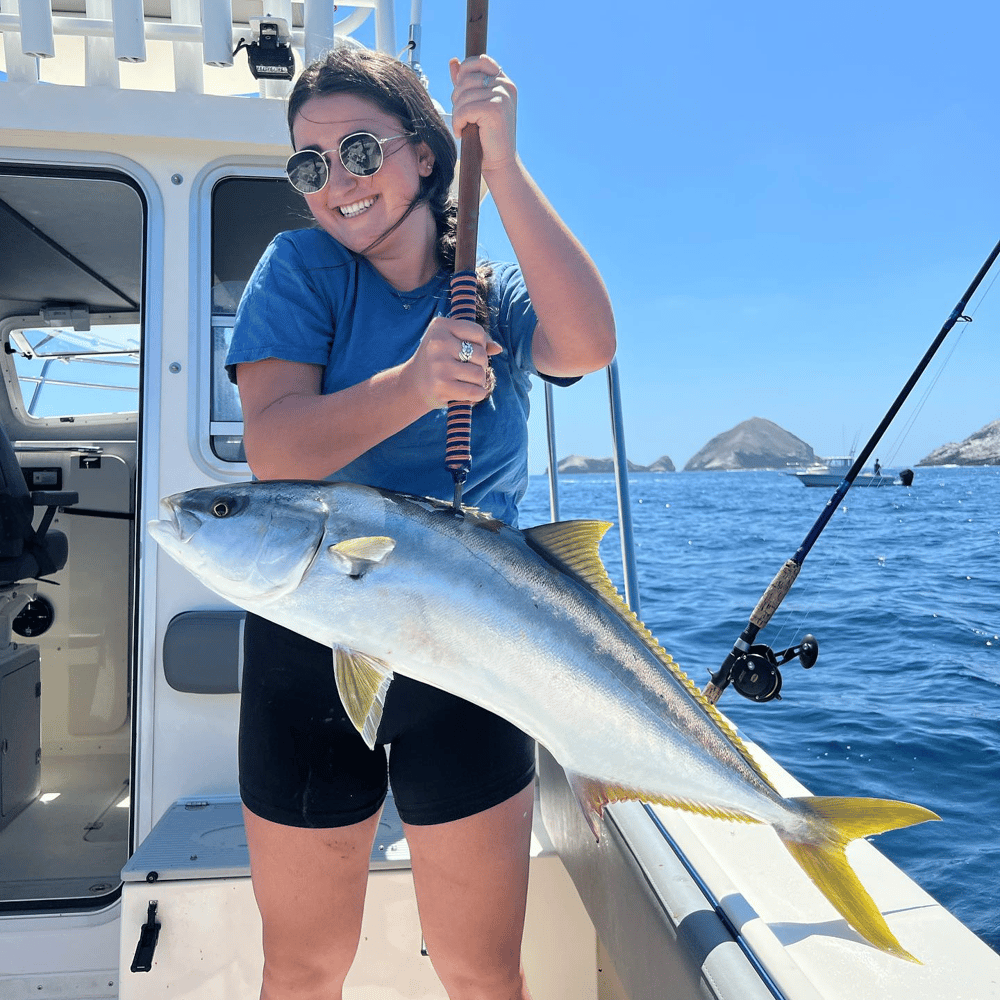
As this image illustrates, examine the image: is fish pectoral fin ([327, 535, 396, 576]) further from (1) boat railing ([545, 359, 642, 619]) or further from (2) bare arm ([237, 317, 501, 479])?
(1) boat railing ([545, 359, 642, 619])

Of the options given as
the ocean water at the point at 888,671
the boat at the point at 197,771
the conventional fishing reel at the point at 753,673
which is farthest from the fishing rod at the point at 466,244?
the ocean water at the point at 888,671

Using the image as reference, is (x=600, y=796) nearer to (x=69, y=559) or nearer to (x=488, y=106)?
(x=488, y=106)

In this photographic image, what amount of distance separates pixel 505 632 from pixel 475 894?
2.03 feet

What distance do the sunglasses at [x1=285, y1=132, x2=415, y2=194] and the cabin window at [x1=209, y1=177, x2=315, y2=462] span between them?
62.7 inches

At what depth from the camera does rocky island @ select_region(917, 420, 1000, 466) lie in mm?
54138

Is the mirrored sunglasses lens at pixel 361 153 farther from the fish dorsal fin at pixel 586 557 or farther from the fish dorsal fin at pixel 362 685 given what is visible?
the fish dorsal fin at pixel 362 685

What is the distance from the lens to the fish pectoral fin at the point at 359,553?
1200 mm

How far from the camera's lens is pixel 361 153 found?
4.97 feet

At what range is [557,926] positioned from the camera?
248 centimetres

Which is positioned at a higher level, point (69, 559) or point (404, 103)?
point (404, 103)

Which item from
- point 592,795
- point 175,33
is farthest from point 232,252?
point 592,795

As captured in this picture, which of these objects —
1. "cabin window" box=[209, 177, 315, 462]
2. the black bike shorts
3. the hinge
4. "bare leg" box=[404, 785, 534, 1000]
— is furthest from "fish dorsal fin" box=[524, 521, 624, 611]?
"cabin window" box=[209, 177, 315, 462]

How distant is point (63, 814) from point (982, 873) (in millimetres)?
4771

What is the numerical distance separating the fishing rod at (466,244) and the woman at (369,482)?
5.3 inches
